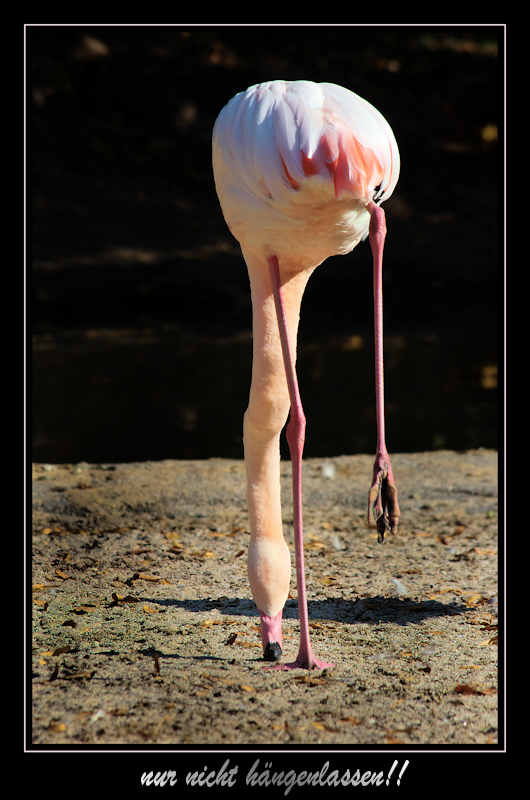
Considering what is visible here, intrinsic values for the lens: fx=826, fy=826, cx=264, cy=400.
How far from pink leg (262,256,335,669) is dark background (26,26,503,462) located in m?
5.22

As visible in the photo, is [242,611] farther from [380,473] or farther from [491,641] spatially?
[380,473]

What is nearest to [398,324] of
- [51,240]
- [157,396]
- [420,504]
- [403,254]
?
[403,254]

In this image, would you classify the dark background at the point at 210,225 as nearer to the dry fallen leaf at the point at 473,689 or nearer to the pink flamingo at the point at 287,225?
the pink flamingo at the point at 287,225

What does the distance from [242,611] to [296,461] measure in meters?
1.00

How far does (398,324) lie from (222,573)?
9155mm

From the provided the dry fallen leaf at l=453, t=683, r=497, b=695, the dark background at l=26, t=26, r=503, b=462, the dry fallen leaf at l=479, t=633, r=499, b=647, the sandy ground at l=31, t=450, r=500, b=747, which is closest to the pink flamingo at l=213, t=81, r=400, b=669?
the sandy ground at l=31, t=450, r=500, b=747

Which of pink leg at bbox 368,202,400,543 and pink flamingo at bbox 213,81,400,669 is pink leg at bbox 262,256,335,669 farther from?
pink leg at bbox 368,202,400,543

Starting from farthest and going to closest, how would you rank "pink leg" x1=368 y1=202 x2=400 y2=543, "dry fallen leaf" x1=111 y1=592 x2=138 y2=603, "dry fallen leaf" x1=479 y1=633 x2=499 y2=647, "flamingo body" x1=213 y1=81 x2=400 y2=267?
"dry fallen leaf" x1=111 y1=592 x2=138 y2=603 → "dry fallen leaf" x1=479 y1=633 x2=499 y2=647 → "pink leg" x1=368 y1=202 x2=400 y2=543 → "flamingo body" x1=213 y1=81 x2=400 y2=267

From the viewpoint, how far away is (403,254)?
15195mm

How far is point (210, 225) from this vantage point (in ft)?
51.7

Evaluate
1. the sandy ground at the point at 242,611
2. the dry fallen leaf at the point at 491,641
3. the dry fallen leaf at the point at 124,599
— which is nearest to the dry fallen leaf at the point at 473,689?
the sandy ground at the point at 242,611

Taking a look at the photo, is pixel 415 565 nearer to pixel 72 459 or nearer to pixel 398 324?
pixel 72 459

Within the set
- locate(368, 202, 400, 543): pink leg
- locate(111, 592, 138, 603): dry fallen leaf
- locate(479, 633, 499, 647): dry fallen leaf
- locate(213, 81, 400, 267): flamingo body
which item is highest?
locate(213, 81, 400, 267): flamingo body

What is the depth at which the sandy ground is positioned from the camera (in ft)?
7.83
